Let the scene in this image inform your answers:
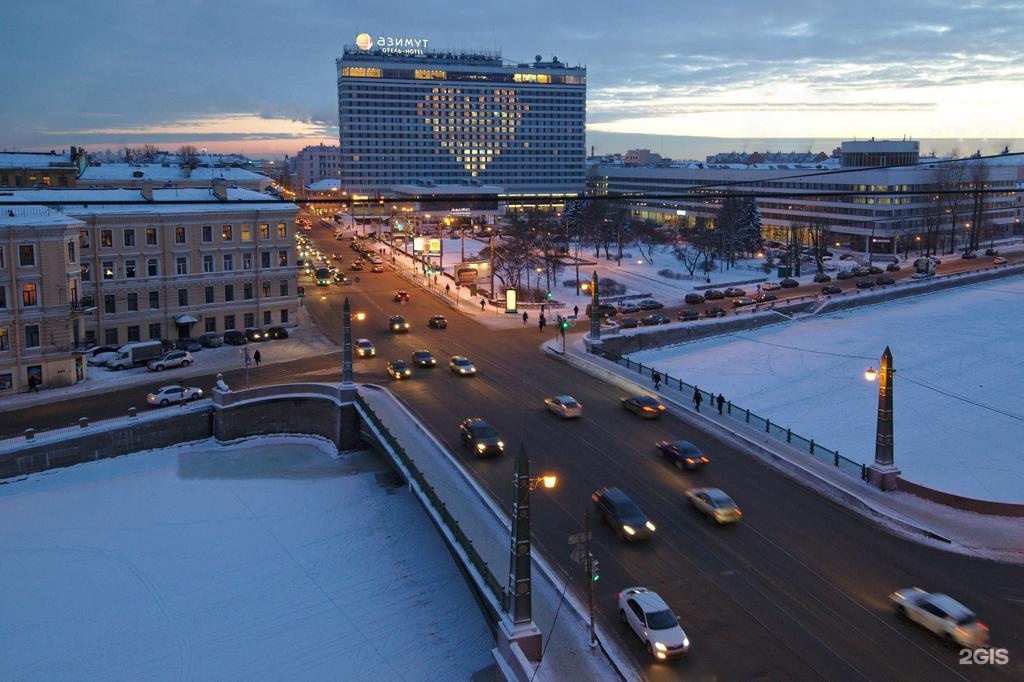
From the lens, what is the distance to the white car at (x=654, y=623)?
16.1 meters

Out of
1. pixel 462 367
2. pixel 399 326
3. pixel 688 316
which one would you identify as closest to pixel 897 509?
pixel 462 367

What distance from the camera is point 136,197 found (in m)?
49.3

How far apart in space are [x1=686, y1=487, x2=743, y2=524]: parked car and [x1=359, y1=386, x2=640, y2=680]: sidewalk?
502cm

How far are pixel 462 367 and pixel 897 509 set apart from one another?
2113 cm

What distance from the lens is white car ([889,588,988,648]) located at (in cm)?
1639

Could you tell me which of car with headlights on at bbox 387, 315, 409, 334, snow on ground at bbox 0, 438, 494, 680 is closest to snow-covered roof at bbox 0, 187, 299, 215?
car with headlights on at bbox 387, 315, 409, 334

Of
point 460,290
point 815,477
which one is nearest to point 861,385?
point 815,477

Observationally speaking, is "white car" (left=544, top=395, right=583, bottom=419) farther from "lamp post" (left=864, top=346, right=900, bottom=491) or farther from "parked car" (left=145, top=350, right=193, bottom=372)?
"parked car" (left=145, top=350, right=193, bottom=372)

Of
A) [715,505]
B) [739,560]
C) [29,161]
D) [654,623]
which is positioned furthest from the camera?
[29,161]

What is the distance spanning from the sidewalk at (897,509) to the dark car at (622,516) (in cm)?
655

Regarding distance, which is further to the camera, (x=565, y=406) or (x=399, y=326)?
(x=399, y=326)

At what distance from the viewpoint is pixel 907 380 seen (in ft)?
137

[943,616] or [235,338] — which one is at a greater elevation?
[235,338]

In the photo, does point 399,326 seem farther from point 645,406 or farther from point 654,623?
point 654,623
